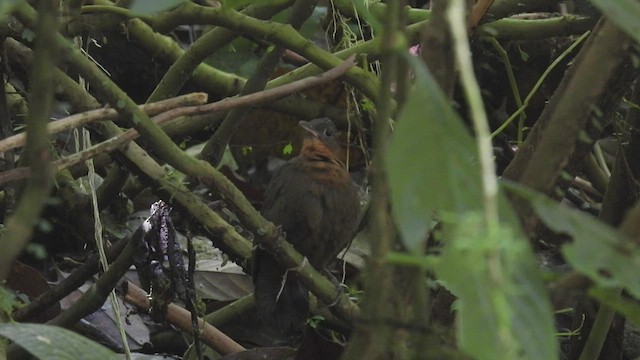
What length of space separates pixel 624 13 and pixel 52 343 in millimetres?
844

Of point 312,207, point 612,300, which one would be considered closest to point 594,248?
point 612,300

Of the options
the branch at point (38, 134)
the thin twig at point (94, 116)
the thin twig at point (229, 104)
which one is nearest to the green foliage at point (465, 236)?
the branch at point (38, 134)

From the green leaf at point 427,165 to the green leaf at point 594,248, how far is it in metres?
0.09

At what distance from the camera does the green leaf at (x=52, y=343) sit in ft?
4.54

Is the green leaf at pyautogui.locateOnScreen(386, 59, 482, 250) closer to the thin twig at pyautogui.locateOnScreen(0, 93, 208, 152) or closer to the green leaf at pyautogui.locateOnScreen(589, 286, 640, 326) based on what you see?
the green leaf at pyautogui.locateOnScreen(589, 286, 640, 326)

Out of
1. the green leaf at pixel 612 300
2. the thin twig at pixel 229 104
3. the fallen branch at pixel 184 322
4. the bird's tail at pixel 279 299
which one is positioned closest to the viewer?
the green leaf at pixel 612 300

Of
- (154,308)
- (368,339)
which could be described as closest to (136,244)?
(154,308)

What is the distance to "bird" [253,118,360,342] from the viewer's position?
327 cm

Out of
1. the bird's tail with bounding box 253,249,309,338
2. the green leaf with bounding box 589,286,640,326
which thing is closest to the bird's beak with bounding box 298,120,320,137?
the bird's tail with bounding box 253,249,309,338

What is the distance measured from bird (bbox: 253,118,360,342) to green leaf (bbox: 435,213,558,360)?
7.41ft

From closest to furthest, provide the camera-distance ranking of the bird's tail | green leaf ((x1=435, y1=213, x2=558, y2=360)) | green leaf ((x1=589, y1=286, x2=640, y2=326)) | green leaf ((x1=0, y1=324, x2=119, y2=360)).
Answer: green leaf ((x1=435, y1=213, x2=558, y2=360)) → green leaf ((x1=589, y1=286, x2=640, y2=326)) → green leaf ((x1=0, y1=324, x2=119, y2=360)) → the bird's tail

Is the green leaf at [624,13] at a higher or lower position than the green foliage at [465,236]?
higher

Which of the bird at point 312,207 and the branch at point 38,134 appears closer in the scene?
the branch at point 38,134

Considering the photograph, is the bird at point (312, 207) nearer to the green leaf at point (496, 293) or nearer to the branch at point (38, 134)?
the branch at point (38, 134)
